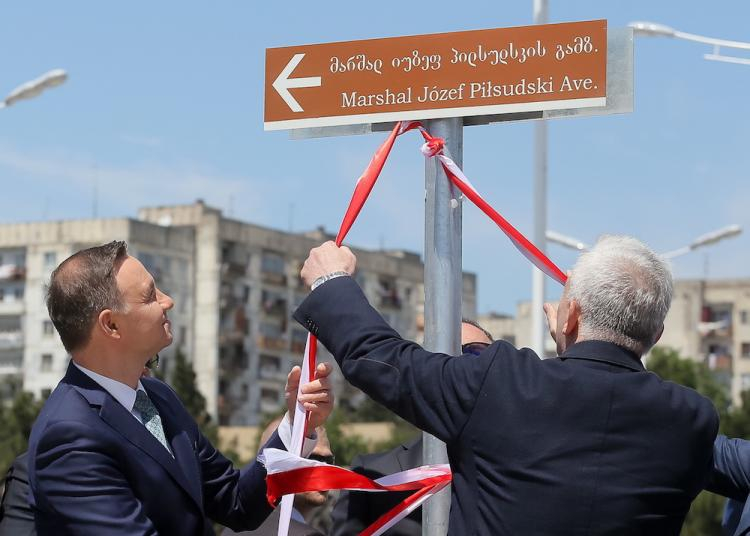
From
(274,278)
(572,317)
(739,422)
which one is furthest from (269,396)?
(572,317)

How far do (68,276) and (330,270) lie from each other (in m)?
0.79

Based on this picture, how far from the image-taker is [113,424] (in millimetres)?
4559

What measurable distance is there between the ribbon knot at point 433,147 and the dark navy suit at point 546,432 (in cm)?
83

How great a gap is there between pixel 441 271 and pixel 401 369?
0.71 metres

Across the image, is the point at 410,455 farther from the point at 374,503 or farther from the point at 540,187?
the point at 540,187

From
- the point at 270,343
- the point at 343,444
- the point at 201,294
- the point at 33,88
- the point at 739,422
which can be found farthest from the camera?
the point at 270,343

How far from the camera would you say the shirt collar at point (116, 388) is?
468 centimetres

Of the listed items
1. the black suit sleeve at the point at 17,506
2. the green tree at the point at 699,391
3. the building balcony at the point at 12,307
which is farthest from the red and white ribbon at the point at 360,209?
the building balcony at the point at 12,307

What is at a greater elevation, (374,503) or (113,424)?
(113,424)

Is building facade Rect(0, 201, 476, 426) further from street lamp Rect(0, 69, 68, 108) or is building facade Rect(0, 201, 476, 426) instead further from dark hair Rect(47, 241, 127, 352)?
dark hair Rect(47, 241, 127, 352)

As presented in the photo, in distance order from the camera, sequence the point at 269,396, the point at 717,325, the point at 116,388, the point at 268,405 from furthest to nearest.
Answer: the point at 717,325
the point at 269,396
the point at 268,405
the point at 116,388

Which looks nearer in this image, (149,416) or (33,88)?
(149,416)

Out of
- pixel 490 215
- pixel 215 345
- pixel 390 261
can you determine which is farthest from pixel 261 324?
pixel 490 215

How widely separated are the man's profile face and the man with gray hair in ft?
2.11
